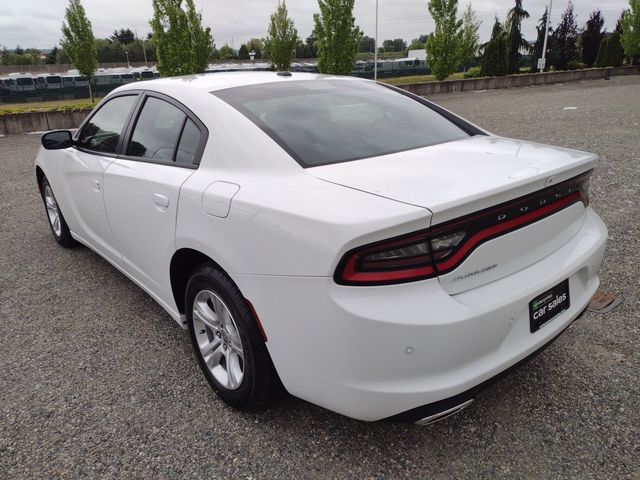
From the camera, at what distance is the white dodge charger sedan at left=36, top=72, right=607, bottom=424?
1612mm

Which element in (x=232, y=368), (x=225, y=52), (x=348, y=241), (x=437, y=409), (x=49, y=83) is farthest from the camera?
(x=225, y=52)

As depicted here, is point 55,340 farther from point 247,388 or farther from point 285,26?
point 285,26

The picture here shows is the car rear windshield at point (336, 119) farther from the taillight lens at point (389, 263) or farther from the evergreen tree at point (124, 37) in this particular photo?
the evergreen tree at point (124, 37)

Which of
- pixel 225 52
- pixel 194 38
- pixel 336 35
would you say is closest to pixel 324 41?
pixel 336 35

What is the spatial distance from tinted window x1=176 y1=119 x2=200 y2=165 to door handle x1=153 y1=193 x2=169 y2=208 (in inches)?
7.9

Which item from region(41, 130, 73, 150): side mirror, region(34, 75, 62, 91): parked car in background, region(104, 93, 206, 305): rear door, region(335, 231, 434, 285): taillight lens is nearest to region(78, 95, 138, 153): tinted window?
region(41, 130, 73, 150): side mirror

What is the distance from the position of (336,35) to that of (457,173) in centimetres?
2148

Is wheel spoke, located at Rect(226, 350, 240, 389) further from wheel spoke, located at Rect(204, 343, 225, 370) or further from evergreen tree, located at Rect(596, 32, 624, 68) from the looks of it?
evergreen tree, located at Rect(596, 32, 624, 68)

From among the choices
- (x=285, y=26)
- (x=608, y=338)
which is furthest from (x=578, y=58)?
(x=608, y=338)

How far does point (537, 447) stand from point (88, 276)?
3.46 metres

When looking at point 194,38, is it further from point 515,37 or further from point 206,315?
point 515,37

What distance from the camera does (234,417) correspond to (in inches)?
90.0

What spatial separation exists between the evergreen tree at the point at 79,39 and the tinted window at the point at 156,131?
77.1 feet

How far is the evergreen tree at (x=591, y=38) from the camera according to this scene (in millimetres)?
41719
